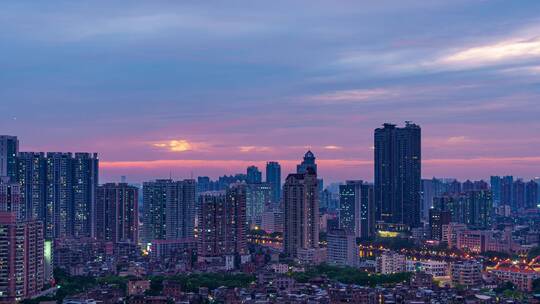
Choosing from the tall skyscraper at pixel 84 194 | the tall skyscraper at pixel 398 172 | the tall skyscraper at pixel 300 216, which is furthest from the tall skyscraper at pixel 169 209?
the tall skyscraper at pixel 398 172

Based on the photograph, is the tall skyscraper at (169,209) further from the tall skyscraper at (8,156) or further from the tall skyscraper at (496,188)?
the tall skyscraper at (496,188)

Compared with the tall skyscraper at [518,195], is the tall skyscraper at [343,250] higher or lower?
lower


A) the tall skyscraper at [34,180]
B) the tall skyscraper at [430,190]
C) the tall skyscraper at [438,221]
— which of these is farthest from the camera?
the tall skyscraper at [430,190]

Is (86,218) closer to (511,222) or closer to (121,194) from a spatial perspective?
(121,194)

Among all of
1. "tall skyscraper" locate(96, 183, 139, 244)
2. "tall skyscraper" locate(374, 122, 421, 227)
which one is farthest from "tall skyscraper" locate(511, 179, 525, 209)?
"tall skyscraper" locate(96, 183, 139, 244)

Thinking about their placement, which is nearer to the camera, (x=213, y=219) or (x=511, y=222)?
(x=213, y=219)

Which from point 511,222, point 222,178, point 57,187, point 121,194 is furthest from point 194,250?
point 222,178

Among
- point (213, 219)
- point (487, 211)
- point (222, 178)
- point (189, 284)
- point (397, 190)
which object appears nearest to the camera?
point (189, 284)
